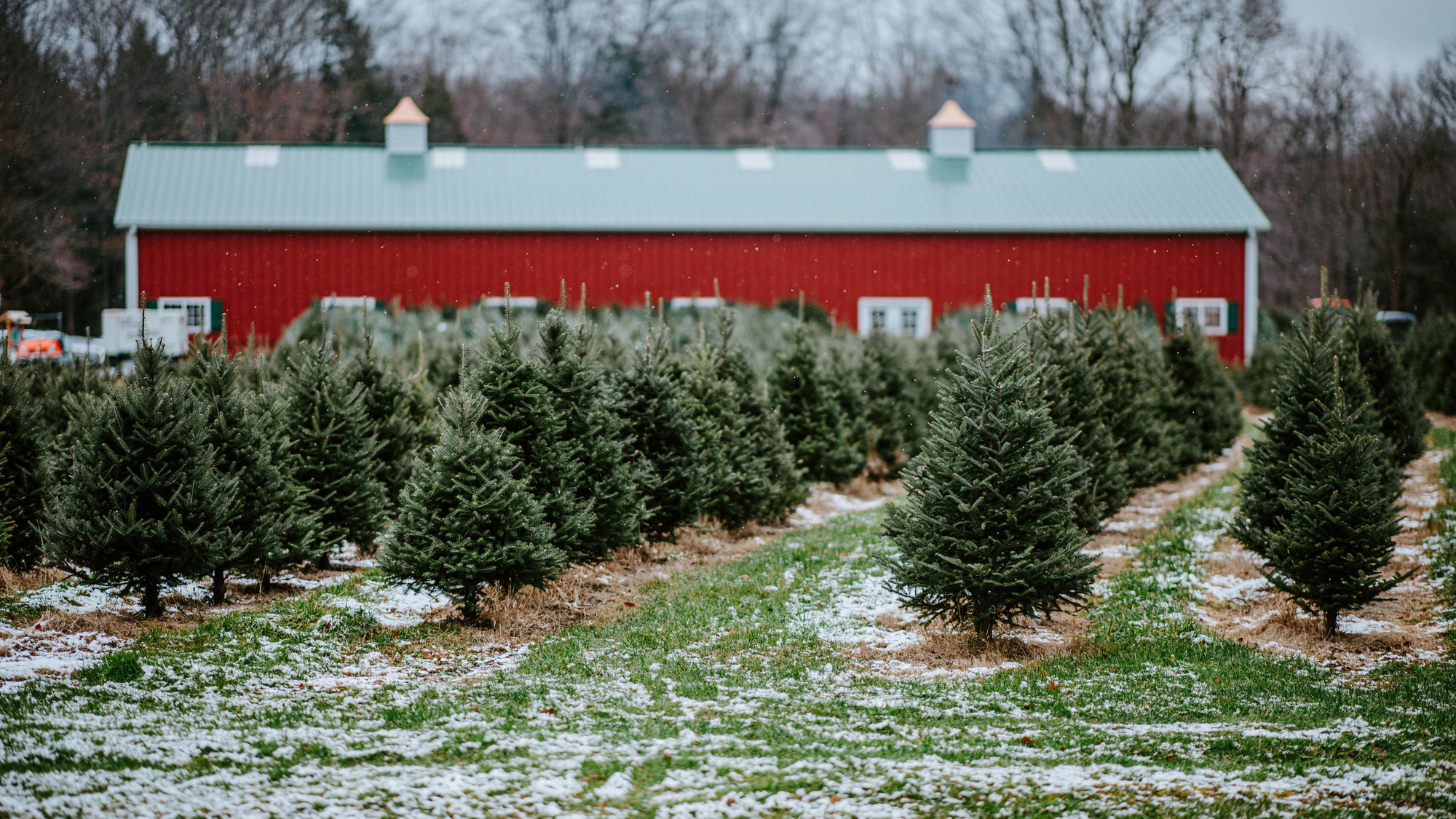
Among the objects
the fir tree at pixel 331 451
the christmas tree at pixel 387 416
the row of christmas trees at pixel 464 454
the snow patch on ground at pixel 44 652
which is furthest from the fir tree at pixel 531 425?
the snow patch on ground at pixel 44 652

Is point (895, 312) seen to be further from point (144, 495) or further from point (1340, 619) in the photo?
point (144, 495)

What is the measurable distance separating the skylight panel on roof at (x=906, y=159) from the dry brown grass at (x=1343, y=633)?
76.9 ft

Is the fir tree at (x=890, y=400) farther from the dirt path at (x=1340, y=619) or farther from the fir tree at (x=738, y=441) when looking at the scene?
the dirt path at (x=1340, y=619)

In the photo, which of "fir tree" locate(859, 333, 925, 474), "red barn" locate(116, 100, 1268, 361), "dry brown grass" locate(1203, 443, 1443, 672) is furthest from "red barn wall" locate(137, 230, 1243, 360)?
"dry brown grass" locate(1203, 443, 1443, 672)

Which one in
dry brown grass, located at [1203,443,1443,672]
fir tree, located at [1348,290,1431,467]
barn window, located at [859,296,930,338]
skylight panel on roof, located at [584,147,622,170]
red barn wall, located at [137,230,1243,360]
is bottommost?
dry brown grass, located at [1203,443,1443,672]

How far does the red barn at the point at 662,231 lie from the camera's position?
32.5 metres

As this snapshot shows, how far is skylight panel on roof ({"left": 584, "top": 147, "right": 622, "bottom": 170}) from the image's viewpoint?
3562 centimetres

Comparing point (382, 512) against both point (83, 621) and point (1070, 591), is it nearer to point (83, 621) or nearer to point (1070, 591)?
point (83, 621)

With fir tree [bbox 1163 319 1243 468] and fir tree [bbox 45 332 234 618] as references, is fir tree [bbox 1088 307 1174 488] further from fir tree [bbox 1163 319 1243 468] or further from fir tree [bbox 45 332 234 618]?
fir tree [bbox 45 332 234 618]

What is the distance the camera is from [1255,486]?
12438mm

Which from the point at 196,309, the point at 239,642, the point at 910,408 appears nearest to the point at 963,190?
the point at 910,408

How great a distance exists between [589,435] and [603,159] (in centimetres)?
2449

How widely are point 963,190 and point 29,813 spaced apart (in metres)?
31.8

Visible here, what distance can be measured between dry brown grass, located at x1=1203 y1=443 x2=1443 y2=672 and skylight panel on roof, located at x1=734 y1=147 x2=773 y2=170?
2377 cm
